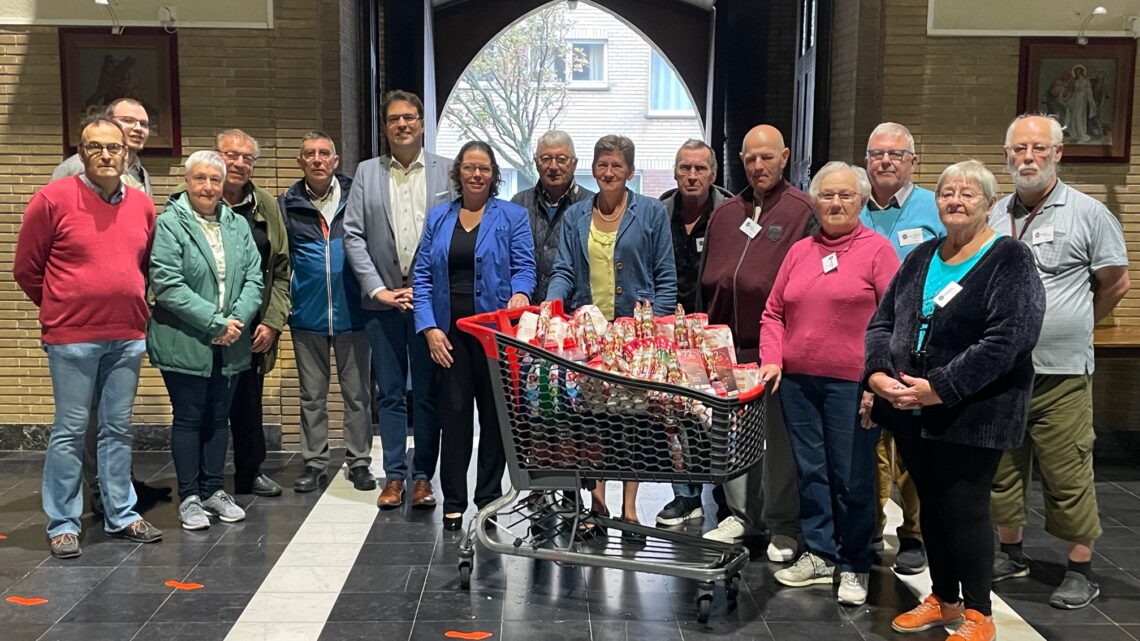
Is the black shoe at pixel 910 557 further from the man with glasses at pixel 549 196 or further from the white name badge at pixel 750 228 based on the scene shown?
the man with glasses at pixel 549 196

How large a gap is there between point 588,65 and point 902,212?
2530 cm

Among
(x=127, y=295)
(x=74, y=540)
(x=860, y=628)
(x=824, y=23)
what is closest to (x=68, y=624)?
(x=74, y=540)

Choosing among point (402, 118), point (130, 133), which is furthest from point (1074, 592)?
point (130, 133)

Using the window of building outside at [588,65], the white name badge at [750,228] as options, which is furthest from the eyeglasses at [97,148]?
the window of building outside at [588,65]

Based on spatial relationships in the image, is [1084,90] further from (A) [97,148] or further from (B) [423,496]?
(A) [97,148]

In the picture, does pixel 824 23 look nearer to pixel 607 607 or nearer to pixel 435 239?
pixel 435 239

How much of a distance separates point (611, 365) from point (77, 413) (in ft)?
7.60

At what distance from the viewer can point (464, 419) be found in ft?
15.4

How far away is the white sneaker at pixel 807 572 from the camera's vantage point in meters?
4.07

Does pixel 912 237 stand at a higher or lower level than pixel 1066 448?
higher

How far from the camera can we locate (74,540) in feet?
14.5

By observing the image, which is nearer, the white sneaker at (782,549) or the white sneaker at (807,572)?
the white sneaker at (807,572)

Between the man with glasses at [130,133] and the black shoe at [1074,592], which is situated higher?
the man with glasses at [130,133]

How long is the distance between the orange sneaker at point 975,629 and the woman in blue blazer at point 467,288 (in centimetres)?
200
